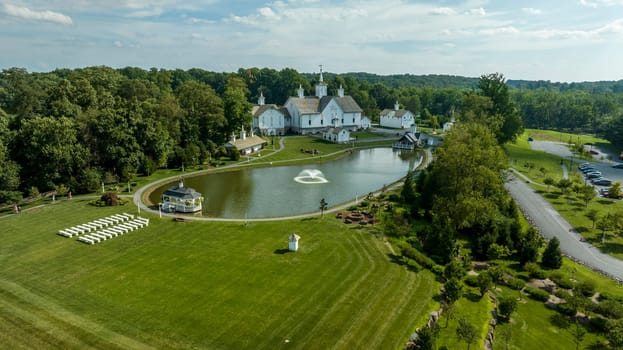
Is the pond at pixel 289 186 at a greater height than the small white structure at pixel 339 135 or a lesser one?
lesser

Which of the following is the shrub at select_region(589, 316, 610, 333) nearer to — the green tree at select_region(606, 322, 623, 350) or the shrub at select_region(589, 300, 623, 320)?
the shrub at select_region(589, 300, 623, 320)

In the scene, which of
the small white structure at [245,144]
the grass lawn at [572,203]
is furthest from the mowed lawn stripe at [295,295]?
the small white structure at [245,144]

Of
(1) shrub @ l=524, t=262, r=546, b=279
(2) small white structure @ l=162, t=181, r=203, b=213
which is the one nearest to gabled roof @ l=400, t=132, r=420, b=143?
(2) small white structure @ l=162, t=181, r=203, b=213

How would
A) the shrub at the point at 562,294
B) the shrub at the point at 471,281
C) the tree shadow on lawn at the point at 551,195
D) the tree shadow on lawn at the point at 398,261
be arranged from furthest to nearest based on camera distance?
the tree shadow on lawn at the point at 551,195 → the tree shadow on lawn at the point at 398,261 → the shrub at the point at 471,281 → the shrub at the point at 562,294

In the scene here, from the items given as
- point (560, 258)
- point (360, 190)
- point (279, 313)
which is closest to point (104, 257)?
point (279, 313)

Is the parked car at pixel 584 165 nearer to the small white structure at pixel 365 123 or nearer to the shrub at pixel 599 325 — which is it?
the shrub at pixel 599 325

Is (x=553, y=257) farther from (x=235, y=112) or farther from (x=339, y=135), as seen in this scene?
(x=339, y=135)
